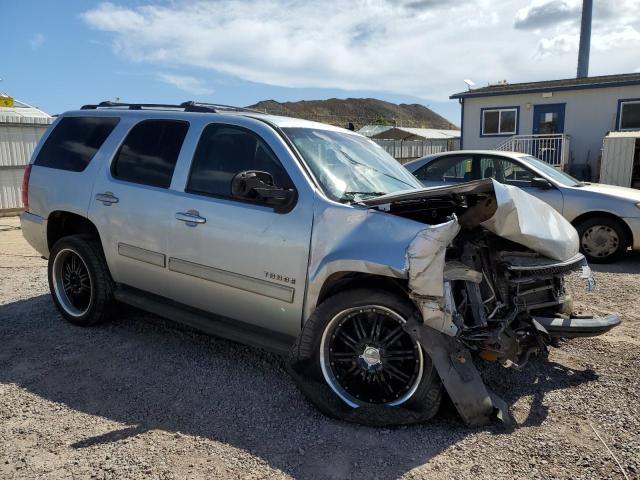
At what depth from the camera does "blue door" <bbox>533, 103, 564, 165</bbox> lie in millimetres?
18109

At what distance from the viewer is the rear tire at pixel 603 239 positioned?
7457 millimetres

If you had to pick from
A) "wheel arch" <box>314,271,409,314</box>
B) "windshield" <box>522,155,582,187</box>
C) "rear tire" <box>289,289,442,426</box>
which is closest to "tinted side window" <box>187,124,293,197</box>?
"wheel arch" <box>314,271,409,314</box>

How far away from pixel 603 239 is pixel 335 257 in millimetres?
5822

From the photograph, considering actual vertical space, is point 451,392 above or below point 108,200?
below

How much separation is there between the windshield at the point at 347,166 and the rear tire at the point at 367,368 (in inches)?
30.0

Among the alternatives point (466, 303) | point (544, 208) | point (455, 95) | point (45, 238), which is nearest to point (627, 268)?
point (544, 208)

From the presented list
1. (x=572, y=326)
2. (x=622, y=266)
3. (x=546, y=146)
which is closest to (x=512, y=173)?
(x=622, y=266)

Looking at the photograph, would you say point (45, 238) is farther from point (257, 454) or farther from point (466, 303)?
point (466, 303)

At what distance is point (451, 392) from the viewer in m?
3.08

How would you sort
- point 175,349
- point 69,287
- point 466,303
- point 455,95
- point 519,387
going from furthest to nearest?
point 455,95, point 69,287, point 175,349, point 519,387, point 466,303

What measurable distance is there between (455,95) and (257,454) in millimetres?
20085

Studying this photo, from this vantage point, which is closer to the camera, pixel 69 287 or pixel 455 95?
pixel 69 287

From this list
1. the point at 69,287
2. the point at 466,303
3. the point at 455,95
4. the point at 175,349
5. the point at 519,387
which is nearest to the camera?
the point at 466,303

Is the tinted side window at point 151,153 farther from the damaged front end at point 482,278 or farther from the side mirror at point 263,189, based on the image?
the damaged front end at point 482,278
